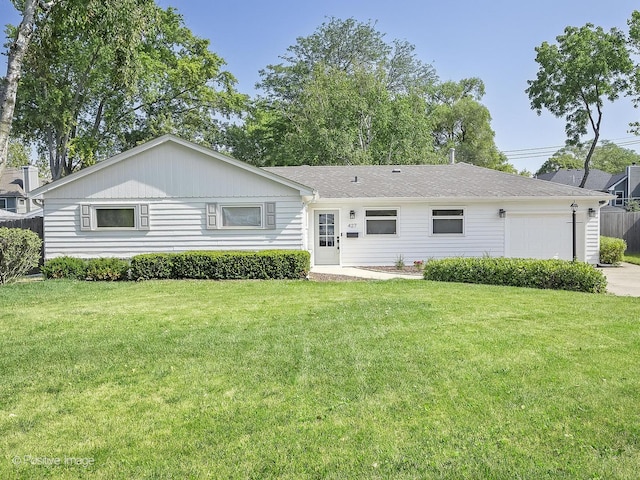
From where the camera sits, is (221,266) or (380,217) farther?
(380,217)

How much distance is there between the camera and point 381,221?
→ 1422 cm

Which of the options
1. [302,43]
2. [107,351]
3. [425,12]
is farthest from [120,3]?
[302,43]

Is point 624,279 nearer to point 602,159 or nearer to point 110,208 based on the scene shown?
point 110,208

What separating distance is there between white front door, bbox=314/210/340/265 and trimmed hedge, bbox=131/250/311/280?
3.20 m

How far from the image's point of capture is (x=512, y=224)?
14.3m

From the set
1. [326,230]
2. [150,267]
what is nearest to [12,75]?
[150,267]

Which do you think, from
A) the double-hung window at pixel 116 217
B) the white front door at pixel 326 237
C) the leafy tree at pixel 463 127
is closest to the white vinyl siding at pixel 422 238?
the white front door at pixel 326 237

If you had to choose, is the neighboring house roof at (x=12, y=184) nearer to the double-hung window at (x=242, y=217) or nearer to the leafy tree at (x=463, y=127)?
the double-hung window at (x=242, y=217)

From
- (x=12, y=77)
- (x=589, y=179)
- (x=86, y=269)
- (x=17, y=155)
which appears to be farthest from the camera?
(x=17, y=155)

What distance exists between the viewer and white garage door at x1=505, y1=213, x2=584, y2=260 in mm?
14242

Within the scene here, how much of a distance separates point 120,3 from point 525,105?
87.9ft

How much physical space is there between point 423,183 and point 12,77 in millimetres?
12284

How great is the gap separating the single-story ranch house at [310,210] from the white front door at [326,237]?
0.03 m

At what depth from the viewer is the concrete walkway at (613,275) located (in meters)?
9.52
